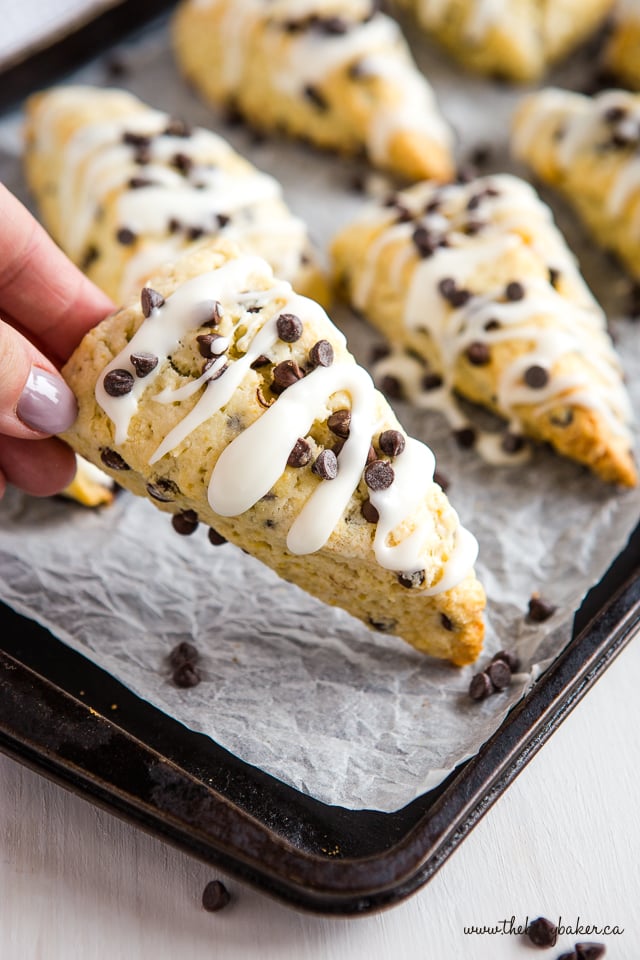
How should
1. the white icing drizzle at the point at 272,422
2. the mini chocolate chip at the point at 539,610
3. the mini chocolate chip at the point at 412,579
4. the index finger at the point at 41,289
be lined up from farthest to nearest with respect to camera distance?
the mini chocolate chip at the point at 539,610, the index finger at the point at 41,289, the mini chocolate chip at the point at 412,579, the white icing drizzle at the point at 272,422

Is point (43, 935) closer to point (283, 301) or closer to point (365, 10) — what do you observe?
point (283, 301)

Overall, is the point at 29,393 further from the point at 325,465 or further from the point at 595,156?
the point at 595,156

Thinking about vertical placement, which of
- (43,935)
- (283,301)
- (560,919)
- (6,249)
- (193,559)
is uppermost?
(283,301)

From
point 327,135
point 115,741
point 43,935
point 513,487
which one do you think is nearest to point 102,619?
point 115,741

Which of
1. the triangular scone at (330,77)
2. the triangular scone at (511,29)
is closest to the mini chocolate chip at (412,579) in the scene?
the triangular scone at (330,77)

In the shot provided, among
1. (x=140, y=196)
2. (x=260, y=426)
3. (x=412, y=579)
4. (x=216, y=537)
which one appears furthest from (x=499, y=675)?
(x=140, y=196)

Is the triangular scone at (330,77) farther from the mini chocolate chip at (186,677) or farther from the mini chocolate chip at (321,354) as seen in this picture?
the mini chocolate chip at (186,677)

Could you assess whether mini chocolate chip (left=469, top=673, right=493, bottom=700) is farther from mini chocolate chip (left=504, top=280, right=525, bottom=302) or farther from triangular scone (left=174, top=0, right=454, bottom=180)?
triangular scone (left=174, top=0, right=454, bottom=180)
